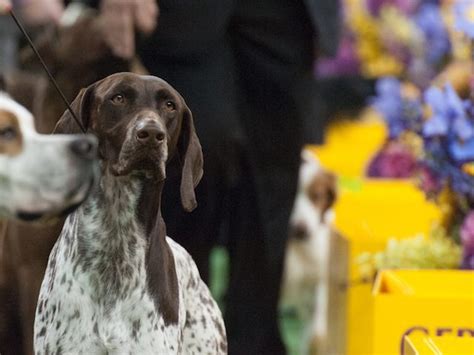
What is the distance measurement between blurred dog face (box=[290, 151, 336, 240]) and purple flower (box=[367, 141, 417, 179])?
297mm

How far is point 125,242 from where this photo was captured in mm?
3611

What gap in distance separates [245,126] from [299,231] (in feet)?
6.59

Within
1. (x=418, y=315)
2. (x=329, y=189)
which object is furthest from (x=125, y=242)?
(x=329, y=189)

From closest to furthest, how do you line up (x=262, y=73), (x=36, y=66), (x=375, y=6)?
(x=262, y=73) < (x=36, y=66) < (x=375, y=6)

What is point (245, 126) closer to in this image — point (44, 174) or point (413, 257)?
point (413, 257)

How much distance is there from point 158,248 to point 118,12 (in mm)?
1244

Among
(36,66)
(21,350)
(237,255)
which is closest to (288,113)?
(237,255)

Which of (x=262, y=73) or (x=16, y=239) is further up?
(x=262, y=73)

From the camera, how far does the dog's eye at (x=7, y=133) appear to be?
10.7 feet

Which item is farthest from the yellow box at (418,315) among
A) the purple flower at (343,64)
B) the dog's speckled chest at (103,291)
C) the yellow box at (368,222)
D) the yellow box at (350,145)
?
the purple flower at (343,64)

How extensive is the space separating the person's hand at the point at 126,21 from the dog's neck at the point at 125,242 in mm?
1074

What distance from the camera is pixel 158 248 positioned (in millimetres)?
3633

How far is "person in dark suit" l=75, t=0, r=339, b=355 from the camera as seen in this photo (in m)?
4.83

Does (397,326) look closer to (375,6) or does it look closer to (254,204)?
(254,204)
